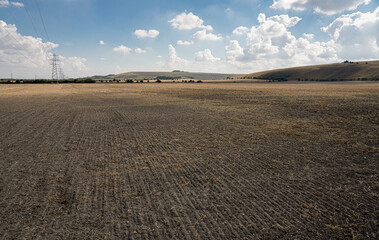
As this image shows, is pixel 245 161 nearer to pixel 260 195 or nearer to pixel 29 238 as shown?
pixel 260 195

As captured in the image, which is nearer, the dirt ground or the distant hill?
the dirt ground

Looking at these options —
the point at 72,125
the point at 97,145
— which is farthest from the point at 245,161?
the point at 72,125

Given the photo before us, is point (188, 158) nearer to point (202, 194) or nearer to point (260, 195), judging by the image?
point (202, 194)

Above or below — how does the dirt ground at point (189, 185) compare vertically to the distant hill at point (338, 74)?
below

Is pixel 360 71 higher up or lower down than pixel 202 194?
higher up

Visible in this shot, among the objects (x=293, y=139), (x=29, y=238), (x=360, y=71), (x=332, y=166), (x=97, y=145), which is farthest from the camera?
(x=360, y=71)

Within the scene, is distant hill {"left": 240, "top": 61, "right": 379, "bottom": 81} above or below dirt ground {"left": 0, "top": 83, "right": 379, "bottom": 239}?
above

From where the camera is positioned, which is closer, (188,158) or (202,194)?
(202,194)

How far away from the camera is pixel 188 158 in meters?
8.24

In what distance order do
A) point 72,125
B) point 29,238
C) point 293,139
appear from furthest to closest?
point 72,125 → point 293,139 → point 29,238

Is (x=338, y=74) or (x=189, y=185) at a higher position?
(x=338, y=74)

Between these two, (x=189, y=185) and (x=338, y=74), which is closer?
(x=189, y=185)

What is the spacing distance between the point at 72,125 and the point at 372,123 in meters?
17.4

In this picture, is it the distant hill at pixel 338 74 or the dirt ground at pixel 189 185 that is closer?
the dirt ground at pixel 189 185
